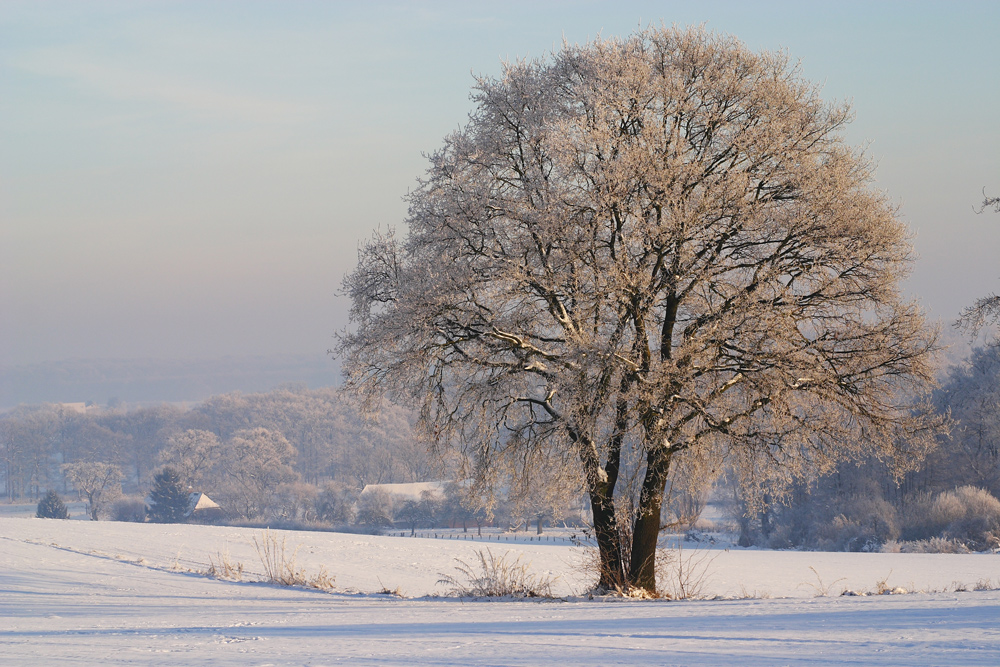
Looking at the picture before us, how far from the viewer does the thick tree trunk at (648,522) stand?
13.2m

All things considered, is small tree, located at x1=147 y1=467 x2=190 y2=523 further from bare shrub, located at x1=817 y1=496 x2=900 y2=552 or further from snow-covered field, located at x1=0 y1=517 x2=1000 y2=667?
snow-covered field, located at x1=0 y1=517 x2=1000 y2=667

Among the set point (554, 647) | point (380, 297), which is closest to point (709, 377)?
point (380, 297)

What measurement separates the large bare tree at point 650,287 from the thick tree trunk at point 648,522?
0.08 ft

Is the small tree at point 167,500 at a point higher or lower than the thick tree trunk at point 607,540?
lower

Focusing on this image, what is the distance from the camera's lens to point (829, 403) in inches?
530

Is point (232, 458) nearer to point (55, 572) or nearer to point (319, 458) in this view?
point (319, 458)

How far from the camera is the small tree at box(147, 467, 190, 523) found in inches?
3521

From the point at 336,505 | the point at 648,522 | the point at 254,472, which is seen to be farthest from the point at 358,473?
the point at 648,522

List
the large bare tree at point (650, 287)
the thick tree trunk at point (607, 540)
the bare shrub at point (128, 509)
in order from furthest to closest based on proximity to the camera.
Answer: the bare shrub at point (128, 509), the thick tree trunk at point (607, 540), the large bare tree at point (650, 287)

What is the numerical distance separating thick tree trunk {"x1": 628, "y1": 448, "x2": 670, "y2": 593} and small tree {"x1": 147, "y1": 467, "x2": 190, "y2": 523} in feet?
278

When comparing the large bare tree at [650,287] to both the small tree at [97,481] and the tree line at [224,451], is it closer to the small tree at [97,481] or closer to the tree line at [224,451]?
the tree line at [224,451]

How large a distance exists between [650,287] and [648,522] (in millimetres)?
3817

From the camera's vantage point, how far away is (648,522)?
13.4 meters

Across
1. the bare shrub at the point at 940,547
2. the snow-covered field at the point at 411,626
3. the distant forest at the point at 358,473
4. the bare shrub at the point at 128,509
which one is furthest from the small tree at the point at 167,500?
the snow-covered field at the point at 411,626
